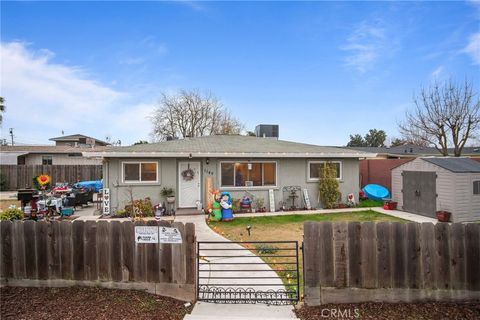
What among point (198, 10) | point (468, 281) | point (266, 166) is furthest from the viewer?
point (266, 166)

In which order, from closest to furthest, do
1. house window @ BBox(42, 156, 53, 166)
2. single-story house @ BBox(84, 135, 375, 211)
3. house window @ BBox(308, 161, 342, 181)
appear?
single-story house @ BBox(84, 135, 375, 211)
house window @ BBox(308, 161, 342, 181)
house window @ BBox(42, 156, 53, 166)

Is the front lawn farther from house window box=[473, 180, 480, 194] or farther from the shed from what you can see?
house window box=[473, 180, 480, 194]

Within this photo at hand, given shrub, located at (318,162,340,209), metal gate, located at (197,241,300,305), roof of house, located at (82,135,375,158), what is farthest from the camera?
shrub, located at (318,162,340,209)

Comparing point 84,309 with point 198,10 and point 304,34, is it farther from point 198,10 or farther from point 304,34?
point 304,34

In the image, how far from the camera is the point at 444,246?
407cm

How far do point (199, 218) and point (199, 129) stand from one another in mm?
25826

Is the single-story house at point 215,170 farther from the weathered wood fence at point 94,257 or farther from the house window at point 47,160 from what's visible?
the house window at point 47,160

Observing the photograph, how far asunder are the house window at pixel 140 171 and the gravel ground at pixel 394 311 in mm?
9336

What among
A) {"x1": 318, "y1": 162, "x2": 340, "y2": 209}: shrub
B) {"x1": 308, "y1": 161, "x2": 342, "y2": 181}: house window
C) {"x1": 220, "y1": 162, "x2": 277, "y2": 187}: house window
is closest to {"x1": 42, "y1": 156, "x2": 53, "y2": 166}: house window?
{"x1": 220, "y1": 162, "x2": 277, "y2": 187}: house window

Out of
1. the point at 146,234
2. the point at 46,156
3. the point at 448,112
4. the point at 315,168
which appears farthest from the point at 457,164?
the point at 46,156

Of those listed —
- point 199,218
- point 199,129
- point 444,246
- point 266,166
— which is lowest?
point 199,218

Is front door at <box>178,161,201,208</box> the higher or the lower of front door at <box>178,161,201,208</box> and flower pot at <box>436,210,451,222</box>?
the higher

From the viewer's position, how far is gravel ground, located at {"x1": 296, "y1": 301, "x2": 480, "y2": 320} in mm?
3668

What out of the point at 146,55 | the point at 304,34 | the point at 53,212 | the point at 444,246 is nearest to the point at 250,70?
the point at 304,34
